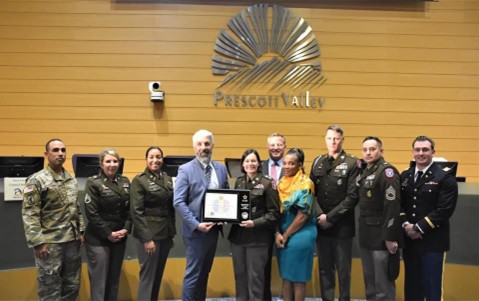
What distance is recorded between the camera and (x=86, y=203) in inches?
124

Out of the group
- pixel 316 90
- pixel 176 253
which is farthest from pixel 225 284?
pixel 316 90

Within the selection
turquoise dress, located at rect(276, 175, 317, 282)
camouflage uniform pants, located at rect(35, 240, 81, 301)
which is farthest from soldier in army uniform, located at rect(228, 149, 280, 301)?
camouflage uniform pants, located at rect(35, 240, 81, 301)

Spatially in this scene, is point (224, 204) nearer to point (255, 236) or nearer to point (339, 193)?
point (255, 236)

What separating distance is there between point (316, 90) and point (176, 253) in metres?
3.30

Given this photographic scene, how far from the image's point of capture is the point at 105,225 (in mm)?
3139

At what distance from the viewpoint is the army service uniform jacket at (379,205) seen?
3010 mm

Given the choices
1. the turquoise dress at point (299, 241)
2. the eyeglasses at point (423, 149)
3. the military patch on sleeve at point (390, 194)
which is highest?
the eyeglasses at point (423, 149)

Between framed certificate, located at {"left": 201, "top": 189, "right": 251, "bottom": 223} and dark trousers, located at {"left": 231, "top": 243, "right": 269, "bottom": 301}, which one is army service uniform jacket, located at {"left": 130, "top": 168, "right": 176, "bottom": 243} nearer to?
framed certificate, located at {"left": 201, "top": 189, "right": 251, "bottom": 223}

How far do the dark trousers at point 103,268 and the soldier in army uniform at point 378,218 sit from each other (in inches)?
71.6

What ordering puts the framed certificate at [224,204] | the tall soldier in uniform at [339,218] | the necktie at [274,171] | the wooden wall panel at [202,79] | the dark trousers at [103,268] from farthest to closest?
1. the wooden wall panel at [202,79]
2. the necktie at [274,171]
3. the tall soldier in uniform at [339,218]
4. the dark trousers at [103,268]
5. the framed certificate at [224,204]

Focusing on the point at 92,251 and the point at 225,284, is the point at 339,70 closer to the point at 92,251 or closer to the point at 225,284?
the point at 225,284

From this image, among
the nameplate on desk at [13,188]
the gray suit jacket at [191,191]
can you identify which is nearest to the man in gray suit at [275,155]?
the gray suit jacket at [191,191]

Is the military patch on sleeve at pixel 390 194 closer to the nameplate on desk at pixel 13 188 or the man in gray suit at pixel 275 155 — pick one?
the man in gray suit at pixel 275 155

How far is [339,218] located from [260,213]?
0.63m
